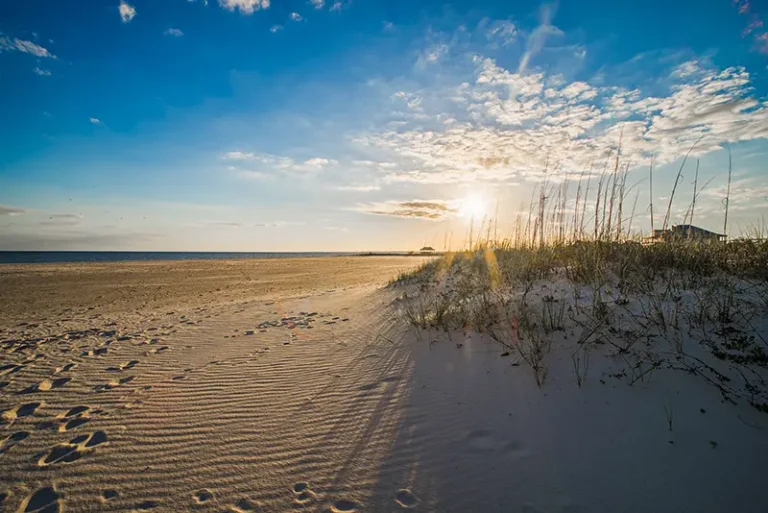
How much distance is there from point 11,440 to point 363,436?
2966mm

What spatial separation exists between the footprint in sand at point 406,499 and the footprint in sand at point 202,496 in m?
1.24

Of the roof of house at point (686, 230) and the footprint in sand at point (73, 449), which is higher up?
the roof of house at point (686, 230)

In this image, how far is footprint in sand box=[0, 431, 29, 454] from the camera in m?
2.78

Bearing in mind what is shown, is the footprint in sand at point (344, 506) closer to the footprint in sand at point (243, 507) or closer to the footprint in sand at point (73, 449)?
the footprint in sand at point (243, 507)

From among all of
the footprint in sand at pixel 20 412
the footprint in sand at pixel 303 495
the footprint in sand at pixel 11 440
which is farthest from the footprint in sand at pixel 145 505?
the footprint in sand at pixel 20 412

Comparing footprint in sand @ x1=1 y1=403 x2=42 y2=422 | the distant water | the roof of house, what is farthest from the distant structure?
the distant water

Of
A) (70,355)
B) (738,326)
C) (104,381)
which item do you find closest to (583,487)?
(738,326)

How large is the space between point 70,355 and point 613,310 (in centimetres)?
746

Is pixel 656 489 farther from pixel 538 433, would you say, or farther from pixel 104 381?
pixel 104 381

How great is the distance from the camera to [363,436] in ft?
9.39

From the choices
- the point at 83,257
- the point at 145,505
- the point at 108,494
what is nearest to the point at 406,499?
the point at 145,505

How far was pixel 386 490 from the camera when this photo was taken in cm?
230

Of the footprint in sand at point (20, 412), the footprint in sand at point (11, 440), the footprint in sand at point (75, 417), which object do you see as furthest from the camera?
the footprint in sand at point (20, 412)

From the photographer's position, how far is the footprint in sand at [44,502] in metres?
2.19
